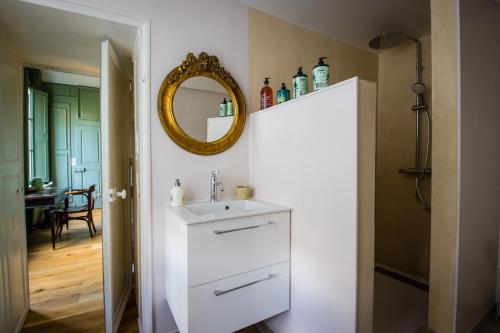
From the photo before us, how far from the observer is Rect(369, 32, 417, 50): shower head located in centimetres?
219

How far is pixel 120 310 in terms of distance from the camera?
184cm

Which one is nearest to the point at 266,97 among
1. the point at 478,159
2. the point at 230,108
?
the point at 230,108

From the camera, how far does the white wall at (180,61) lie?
158 cm

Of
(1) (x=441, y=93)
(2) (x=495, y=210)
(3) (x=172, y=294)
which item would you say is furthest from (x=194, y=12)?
(2) (x=495, y=210)

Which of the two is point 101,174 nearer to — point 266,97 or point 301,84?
point 266,97

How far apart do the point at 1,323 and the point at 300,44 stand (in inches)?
113

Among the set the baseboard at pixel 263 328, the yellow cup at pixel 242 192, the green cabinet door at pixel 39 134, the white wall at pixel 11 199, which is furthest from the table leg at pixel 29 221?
the baseboard at pixel 263 328

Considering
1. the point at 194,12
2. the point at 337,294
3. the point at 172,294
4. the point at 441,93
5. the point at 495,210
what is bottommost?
the point at 172,294

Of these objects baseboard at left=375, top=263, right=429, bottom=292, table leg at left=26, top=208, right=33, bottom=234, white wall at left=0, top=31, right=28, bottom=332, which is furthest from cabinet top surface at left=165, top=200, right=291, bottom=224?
table leg at left=26, top=208, right=33, bottom=234

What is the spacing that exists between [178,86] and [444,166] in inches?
67.2

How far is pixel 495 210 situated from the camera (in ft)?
5.87

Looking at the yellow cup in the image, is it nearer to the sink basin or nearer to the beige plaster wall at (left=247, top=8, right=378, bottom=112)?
the sink basin

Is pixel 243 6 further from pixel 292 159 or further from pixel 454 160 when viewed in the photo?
pixel 454 160

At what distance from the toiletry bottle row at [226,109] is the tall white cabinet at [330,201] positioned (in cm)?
40
